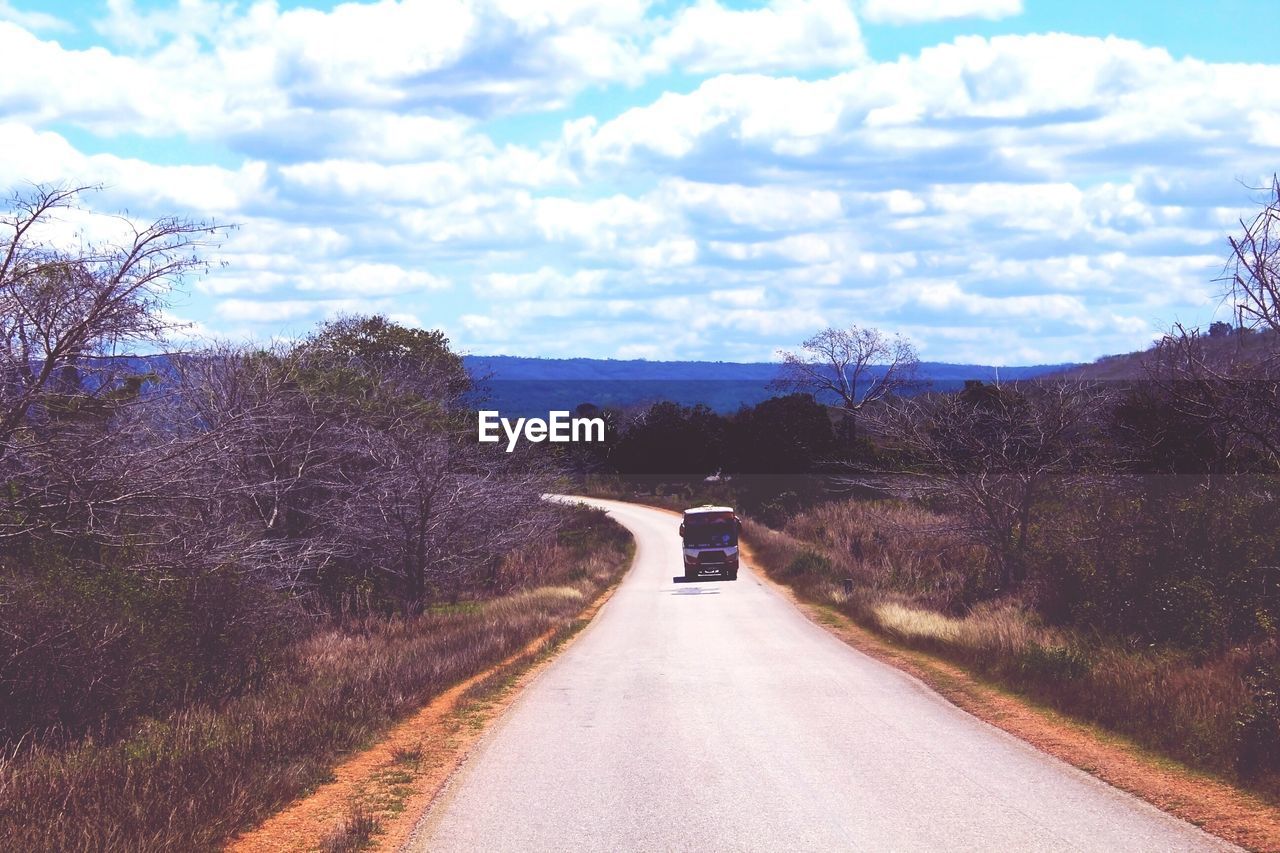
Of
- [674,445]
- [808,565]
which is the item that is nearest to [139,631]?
[808,565]

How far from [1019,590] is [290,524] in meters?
16.7

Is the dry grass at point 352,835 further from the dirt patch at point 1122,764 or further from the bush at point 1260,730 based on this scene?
the bush at point 1260,730

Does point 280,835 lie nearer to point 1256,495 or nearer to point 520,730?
point 520,730

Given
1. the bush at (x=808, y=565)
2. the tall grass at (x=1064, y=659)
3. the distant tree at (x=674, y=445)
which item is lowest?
the bush at (x=808, y=565)

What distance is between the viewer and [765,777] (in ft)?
32.2

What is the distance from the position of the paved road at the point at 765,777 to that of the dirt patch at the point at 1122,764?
0.88ft

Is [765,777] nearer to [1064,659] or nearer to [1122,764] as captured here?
[1122,764]

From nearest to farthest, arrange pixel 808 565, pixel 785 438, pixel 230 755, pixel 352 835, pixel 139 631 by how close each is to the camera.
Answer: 1. pixel 352 835
2. pixel 230 755
3. pixel 139 631
4. pixel 808 565
5. pixel 785 438

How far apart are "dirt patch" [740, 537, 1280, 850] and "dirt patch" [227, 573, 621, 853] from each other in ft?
18.6

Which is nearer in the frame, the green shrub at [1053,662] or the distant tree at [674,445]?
the green shrub at [1053,662]

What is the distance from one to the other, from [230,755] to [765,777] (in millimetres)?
4658

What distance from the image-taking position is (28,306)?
11.9m

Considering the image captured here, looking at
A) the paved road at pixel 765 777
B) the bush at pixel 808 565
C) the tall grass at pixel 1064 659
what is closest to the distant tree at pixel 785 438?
the bush at pixel 808 565

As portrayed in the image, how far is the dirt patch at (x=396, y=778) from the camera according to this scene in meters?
8.31
